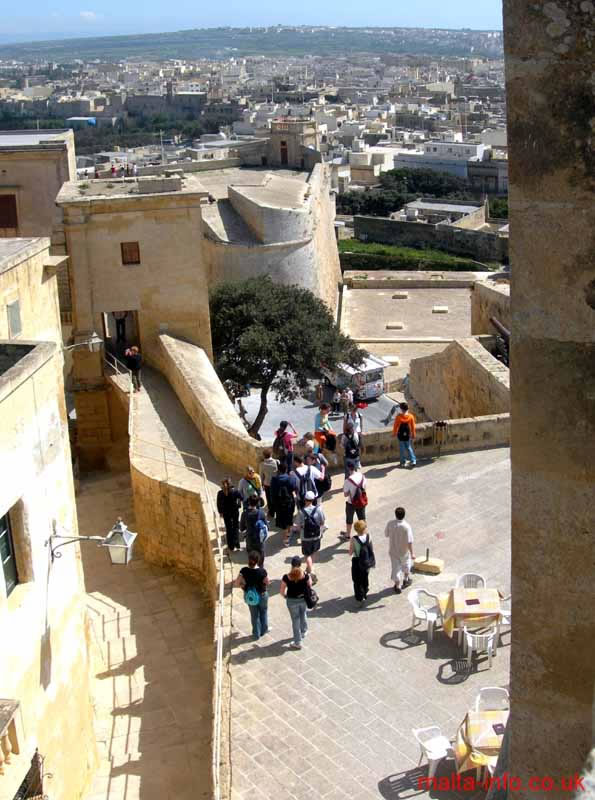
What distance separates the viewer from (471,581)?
821 cm

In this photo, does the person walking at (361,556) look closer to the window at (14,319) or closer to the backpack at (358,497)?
the backpack at (358,497)

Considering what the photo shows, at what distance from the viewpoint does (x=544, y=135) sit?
3.26 m

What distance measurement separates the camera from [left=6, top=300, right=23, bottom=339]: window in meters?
10.5

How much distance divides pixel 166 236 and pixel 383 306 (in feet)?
69.9

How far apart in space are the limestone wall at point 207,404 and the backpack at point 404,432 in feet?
4.93

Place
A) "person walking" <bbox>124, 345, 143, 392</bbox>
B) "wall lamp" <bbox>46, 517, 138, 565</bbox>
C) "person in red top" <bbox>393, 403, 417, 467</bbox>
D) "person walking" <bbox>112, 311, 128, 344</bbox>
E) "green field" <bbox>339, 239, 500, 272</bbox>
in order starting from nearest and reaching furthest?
"wall lamp" <bbox>46, 517, 138, 565</bbox> < "person in red top" <bbox>393, 403, 417, 467</bbox> < "person walking" <bbox>124, 345, 143, 392</bbox> < "person walking" <bbox>112, 311, 128, 344</bbox> < "green field" <bbox>339, 239, 500, 272</bbox>

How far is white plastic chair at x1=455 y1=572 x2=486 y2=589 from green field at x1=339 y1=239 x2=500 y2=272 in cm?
5051

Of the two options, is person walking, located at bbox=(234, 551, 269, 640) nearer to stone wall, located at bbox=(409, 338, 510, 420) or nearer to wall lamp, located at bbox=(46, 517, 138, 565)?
wall lamp, located at bbox=(46, 517, 138, 565)

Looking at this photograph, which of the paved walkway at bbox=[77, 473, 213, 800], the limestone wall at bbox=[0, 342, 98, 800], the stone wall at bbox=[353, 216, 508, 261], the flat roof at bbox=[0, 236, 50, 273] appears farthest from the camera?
the stone wall at bbox=[353, 216, 508, 261]

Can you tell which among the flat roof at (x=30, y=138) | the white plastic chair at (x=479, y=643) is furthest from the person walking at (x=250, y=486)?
the flat roof at (x=30, y=138)

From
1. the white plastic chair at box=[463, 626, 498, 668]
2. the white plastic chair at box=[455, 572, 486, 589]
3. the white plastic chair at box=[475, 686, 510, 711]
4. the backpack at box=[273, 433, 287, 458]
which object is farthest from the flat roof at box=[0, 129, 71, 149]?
the white plastic chair at box=[475, 686, 510, 711]

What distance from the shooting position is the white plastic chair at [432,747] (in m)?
6.14

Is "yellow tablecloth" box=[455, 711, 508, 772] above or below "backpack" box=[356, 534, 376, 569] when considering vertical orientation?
below

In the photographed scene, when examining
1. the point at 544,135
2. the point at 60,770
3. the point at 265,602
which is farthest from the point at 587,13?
the point at 60,770
